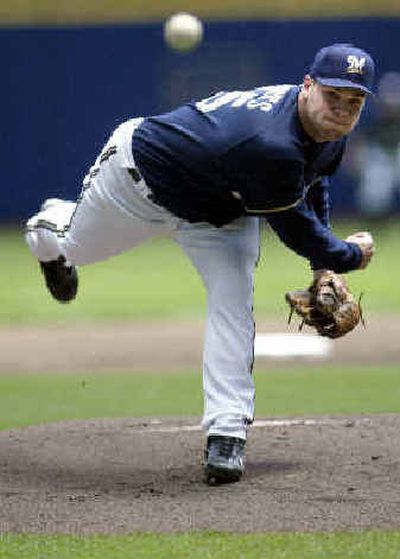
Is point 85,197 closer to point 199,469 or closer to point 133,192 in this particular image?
point 133,192

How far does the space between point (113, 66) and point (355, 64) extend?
1686cm

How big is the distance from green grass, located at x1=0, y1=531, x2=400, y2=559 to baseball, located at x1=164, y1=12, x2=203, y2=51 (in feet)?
51.1

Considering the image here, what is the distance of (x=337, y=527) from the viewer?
17.4 ft

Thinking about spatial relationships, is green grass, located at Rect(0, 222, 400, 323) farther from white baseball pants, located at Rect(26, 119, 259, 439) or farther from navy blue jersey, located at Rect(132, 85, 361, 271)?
navy blue jersey, located at Rect(132, 85, 361, 271)

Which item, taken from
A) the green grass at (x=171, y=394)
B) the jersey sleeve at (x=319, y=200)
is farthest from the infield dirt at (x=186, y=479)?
the jersey sleeve at (x=319, y=200)

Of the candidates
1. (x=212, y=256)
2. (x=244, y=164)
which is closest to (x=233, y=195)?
(x=244, y=164)

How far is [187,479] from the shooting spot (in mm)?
6340

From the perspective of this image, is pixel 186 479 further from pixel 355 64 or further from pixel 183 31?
pixel 183 31

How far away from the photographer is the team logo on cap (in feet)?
19.1

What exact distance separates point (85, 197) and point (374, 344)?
15.8 ft

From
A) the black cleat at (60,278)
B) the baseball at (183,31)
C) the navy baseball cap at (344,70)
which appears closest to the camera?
the navy baseball cap at (344,70)

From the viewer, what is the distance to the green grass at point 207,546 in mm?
4906

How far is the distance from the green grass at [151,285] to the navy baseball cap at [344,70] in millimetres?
6945

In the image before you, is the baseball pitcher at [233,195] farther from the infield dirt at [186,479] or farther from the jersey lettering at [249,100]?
the infield dirt at [186,479]
